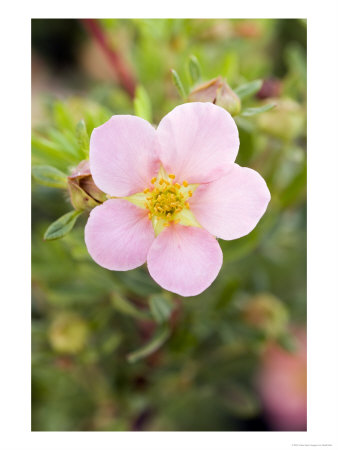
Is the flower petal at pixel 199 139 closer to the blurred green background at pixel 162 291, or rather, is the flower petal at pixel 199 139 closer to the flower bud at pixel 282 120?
the blurred green background at pixel 162 291

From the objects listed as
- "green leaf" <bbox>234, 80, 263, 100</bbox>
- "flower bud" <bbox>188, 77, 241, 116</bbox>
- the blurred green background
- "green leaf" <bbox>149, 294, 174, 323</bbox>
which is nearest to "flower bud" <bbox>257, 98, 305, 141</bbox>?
the blurred green background

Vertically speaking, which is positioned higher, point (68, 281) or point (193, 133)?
point (193, 133)

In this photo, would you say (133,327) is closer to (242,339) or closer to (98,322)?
(98,322)

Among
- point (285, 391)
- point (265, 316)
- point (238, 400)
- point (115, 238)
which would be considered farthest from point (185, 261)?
point (285, 391)

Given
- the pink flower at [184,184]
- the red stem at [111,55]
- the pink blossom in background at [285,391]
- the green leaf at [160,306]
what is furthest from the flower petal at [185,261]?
the pink blossom in background at [285,391]
